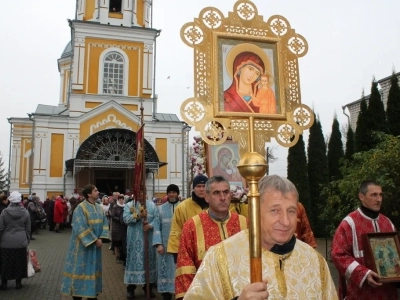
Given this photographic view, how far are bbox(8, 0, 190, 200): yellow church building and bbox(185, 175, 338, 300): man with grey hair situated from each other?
19.9 meters

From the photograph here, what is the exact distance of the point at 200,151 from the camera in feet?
19.5

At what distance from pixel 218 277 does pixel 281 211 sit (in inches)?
18.5

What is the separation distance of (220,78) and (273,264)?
1.42 m

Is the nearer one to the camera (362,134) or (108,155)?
(362,134)

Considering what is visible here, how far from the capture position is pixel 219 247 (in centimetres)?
218

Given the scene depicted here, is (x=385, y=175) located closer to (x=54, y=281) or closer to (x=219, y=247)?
(x=219, y=247)

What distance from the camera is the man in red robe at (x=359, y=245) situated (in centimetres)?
395

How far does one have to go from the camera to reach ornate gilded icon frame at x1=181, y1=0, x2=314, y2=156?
288 centimetres

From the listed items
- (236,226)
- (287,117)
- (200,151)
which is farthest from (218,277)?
(200,151)

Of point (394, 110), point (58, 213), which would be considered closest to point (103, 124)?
point (58, 213)

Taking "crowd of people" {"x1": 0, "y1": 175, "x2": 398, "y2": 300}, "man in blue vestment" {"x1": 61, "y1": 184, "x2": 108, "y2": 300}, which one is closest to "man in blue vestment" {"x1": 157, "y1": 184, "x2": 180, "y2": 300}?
"crowd of people" {"x1": 0, "y1": 175, "x2": 398, "y2": 300}

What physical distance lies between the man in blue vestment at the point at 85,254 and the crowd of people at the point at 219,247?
15mm

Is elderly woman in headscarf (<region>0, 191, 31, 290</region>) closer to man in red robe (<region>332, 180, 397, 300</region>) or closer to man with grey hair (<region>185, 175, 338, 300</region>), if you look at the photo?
man in red robe (<region>332, 180, 397, 300</region>)

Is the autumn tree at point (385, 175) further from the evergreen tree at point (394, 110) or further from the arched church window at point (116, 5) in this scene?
the arched church window at point (116, 5)
